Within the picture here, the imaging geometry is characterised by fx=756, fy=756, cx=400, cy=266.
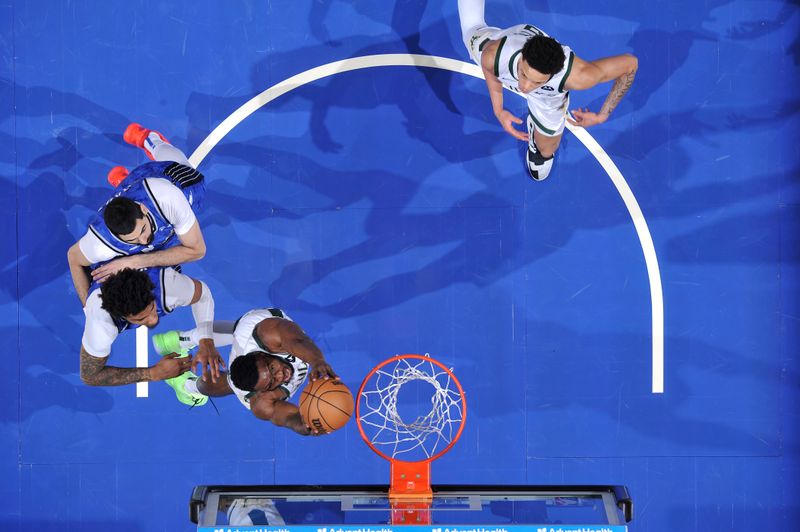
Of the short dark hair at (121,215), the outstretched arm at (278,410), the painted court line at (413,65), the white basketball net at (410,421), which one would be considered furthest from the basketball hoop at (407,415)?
the short dark hair at (121,215)

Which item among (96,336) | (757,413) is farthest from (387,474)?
(757,413)

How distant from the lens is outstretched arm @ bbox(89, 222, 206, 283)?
5.63m

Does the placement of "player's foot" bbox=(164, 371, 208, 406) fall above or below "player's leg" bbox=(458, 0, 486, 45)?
below

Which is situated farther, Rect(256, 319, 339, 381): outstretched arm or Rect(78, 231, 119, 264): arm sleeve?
Rect(78, 231, 119, 264): arm sleeve

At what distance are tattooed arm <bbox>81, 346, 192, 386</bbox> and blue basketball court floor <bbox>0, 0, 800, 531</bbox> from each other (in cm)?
100

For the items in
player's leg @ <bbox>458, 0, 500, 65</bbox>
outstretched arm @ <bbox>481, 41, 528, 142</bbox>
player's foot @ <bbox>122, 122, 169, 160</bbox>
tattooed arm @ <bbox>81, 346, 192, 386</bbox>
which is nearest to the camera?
tattooed arm @ <bbox>81, 346, 192, 386</bbox>

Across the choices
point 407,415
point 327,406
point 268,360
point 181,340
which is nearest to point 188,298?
point 181,340

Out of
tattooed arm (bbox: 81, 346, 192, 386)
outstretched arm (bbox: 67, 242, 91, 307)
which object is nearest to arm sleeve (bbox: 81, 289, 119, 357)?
tattooed arm (bbox: 81, 346, 192, 386)

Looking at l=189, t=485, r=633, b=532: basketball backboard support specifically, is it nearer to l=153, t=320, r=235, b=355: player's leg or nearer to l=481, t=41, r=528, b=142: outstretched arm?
l=153, t=320, r=235, b=355: player's leg

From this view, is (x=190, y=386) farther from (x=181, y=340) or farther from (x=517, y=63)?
(x=517, y=63)

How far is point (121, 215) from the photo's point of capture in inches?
205

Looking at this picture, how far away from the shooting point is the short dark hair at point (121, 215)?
5219 mm

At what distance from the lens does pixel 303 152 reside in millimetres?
6812

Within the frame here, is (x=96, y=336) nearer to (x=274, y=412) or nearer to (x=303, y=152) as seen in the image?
(x=274, y=412)
